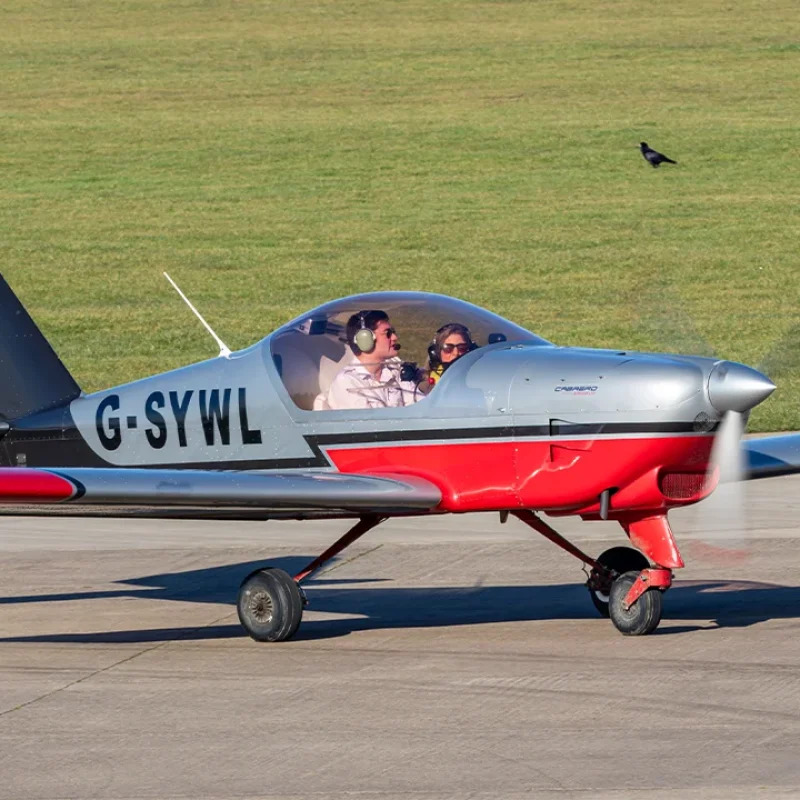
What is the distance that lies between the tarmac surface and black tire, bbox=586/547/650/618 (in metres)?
0.13

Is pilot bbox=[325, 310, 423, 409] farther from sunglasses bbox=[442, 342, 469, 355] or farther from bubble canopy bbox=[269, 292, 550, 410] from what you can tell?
sunglasses bbox=[442, 342, 469, 355]

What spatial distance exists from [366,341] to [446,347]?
0.49 meters

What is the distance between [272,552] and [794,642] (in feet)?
17.1

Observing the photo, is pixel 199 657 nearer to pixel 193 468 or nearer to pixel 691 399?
pixel 193 468

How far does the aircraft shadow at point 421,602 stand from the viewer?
1138 cm

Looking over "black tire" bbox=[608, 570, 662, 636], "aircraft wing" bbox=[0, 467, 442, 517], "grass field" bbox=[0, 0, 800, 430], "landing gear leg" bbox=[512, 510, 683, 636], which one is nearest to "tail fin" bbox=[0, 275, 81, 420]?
"aircraft wing" bbox=[0, 467, 442, 517]

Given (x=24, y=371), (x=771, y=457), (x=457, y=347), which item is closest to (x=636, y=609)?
(x=457, y=347)

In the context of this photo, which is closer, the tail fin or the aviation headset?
the aviation headset

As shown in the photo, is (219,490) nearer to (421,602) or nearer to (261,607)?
(261,607)

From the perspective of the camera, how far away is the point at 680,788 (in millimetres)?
7379

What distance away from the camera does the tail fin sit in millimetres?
12383

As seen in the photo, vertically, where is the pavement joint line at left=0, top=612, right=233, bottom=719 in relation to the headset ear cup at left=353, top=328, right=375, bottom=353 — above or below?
below

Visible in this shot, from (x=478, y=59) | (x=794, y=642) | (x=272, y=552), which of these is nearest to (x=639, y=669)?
(x=794, y=642)

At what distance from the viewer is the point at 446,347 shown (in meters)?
10.9
